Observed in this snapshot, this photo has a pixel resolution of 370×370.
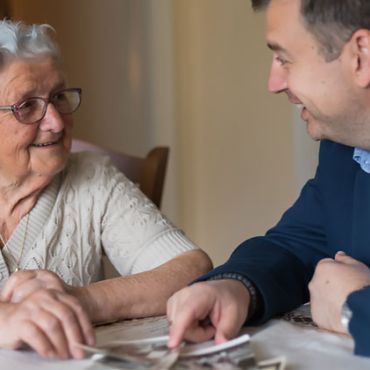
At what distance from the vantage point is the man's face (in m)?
1.18

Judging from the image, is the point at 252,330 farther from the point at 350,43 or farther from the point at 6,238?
the point at 6,238

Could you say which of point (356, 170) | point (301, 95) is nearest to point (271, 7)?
point (301, 95)

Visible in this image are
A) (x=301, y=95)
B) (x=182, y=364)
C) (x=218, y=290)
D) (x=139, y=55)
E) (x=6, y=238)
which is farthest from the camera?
(x=139, y=55)

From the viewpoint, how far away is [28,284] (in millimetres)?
1146

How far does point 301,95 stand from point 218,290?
0.34 meters

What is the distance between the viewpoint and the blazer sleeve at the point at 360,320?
3.18ft

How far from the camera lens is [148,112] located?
4.00 meters

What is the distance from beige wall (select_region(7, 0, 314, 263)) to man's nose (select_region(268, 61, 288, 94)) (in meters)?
2.25

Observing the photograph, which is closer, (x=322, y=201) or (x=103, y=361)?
(x=103, y=361)

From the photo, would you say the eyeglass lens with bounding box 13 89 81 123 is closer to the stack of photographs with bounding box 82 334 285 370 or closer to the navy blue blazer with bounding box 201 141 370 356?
the navy blue blazer with bounding box 201 141 370 356

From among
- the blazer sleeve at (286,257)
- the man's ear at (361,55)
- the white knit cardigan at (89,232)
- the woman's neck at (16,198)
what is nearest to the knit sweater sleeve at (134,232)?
the white knit cardigan at (89,232)

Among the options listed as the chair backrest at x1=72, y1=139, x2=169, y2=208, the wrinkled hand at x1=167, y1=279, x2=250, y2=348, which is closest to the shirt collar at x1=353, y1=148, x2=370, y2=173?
the wrinkled hand at x1=167, y1=279, x2=250, y2=348

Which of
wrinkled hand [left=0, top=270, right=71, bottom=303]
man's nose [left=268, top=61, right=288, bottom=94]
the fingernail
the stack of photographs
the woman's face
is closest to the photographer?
the stack of photographs

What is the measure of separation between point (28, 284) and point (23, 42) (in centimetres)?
64
